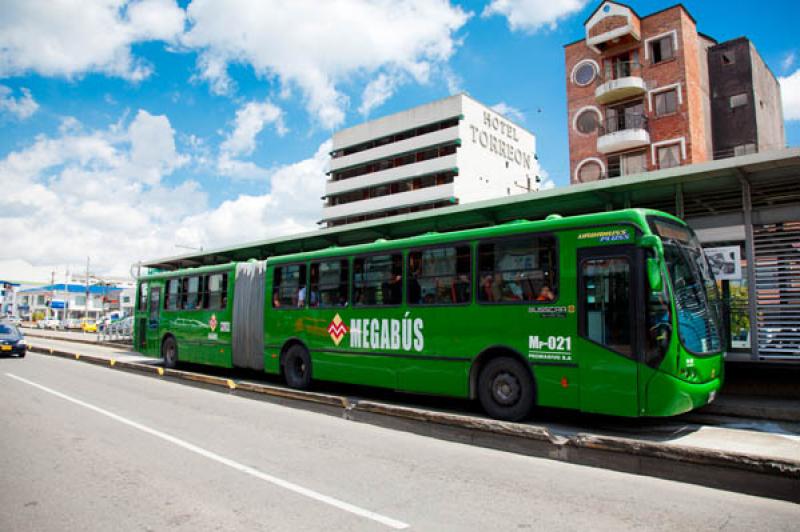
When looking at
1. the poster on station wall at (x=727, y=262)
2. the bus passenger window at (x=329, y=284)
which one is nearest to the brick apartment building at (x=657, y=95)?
the poster on station wall at (x=727, y=262)

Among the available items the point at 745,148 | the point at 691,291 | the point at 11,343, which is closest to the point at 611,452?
the point at 691,291

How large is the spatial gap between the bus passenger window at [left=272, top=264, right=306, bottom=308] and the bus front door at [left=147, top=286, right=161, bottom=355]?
6.97 metres

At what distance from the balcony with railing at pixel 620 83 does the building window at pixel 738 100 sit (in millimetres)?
6187

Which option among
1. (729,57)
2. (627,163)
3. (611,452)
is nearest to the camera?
(611,452)

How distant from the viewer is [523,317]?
8859 millimetres

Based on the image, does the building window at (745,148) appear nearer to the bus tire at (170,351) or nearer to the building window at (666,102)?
the building window at (666,102)

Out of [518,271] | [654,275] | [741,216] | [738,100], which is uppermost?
[738,100]

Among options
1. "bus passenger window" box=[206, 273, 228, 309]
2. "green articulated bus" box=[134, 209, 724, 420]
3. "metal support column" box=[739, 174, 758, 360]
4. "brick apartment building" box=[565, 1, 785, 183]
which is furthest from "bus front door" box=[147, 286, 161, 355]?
"brick apartment building" box=[565, 1, 785, 183]

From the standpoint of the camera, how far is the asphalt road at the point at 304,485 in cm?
459

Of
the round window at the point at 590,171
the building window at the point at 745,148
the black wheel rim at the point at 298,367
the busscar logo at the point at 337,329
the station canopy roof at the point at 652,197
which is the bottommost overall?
the black wheel rim at the point at 298,367

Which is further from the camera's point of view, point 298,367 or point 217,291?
point 217,291

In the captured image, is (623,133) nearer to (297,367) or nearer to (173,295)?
(297,367)

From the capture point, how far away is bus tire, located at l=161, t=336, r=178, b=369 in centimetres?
1804

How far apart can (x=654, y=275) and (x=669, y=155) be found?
82.2 feet
